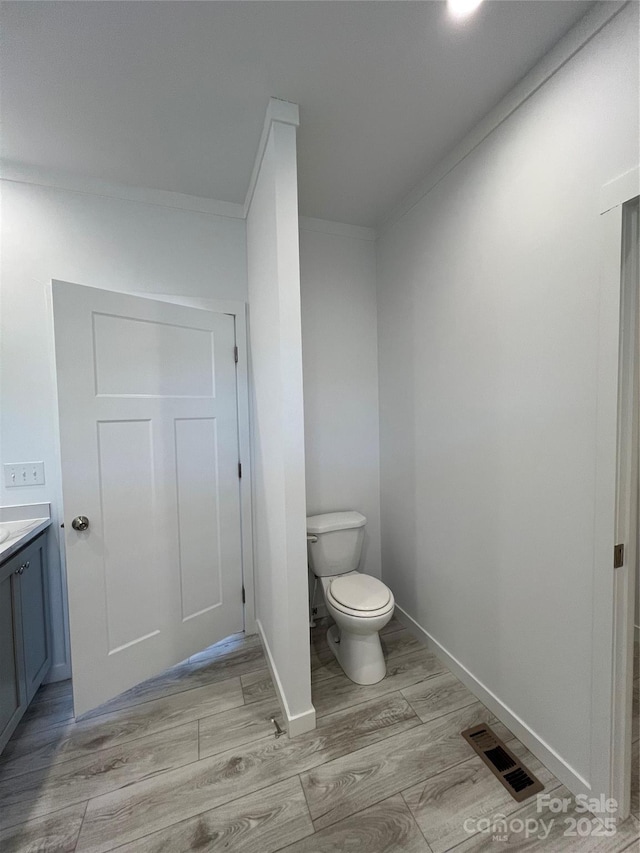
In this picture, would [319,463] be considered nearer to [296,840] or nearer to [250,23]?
[296,840]

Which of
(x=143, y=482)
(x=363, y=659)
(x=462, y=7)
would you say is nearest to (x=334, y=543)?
(x=363, y=659)

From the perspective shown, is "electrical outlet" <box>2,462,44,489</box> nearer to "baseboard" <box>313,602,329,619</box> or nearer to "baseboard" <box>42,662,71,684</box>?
"baseboard" <box>42,662,71,684</box>

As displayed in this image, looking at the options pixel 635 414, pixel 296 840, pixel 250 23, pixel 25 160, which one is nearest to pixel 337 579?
pixel 296 840

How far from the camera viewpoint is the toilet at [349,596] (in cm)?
171

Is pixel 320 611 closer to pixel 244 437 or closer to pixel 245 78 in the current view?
pixel 244 437

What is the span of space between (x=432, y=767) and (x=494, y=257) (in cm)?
209

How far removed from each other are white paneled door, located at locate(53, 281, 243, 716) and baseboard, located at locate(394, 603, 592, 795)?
121cm

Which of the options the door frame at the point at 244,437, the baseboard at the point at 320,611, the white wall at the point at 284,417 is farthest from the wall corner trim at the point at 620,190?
the baseboard at the point at 320,611

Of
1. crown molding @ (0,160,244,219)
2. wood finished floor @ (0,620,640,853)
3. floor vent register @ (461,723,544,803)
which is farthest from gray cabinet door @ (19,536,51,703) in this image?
floor vent register @ (461,723,544,803)

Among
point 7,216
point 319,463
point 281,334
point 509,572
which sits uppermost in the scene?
point 7,216

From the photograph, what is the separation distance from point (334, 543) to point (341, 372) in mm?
1118

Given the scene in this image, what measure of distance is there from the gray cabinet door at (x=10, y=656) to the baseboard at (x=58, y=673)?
1.27ft

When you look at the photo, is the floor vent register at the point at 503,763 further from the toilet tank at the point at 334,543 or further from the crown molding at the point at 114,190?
the crown molding at the point at 114,190

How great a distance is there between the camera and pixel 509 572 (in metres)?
1.46
